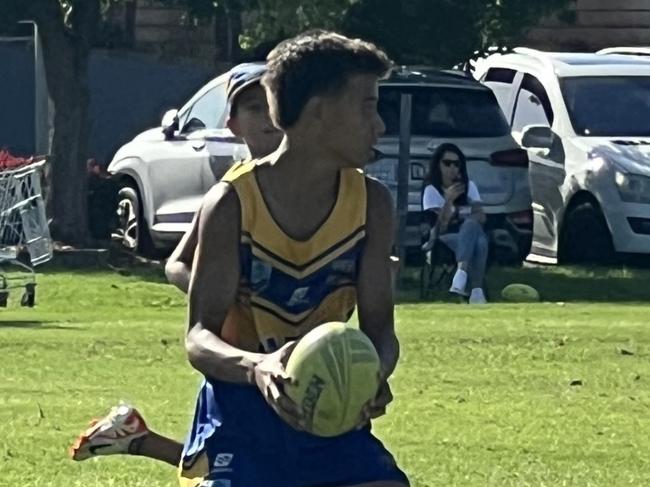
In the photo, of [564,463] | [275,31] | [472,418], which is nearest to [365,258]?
[564,463]

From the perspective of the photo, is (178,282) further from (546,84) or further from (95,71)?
(95,71)

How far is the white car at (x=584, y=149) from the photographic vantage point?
1895 cm

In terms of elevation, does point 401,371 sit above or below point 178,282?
below

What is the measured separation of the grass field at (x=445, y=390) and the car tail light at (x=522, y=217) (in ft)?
7.87

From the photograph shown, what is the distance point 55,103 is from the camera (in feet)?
72.3

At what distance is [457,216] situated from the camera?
17.0 m

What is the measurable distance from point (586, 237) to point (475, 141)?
1.48 metres

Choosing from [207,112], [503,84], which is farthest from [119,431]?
[503,84]

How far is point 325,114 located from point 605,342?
8205mm

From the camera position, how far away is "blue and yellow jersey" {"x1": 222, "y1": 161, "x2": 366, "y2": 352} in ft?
16.5

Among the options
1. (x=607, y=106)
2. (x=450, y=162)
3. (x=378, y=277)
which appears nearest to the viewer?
(x=378, y=277)

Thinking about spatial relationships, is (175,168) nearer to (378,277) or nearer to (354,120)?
(378,277)

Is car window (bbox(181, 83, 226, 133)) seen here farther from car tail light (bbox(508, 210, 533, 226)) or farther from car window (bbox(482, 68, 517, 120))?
car window (bbox(482, 68, 517, 120))

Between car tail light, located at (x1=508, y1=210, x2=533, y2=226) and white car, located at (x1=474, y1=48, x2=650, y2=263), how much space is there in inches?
23.5
